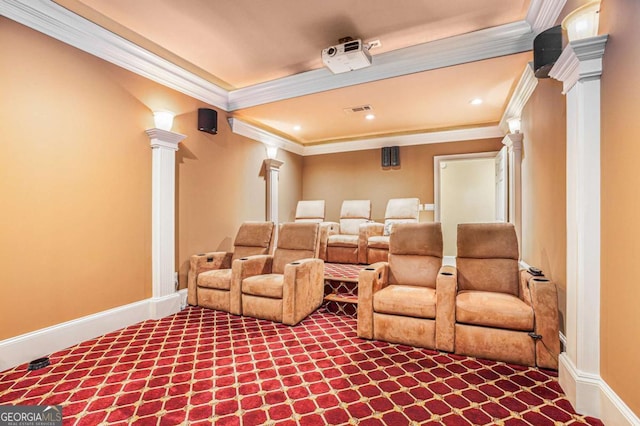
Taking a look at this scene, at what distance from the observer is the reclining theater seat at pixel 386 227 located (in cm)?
453

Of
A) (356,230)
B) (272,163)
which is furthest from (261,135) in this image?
(356,230)

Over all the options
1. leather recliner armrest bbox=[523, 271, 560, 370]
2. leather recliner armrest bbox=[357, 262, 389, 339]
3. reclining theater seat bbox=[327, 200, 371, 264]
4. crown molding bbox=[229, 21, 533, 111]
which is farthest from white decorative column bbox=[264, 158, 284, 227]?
leather recliner armrest bbox=[523, 271, 560, 370]

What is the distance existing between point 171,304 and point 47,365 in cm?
117

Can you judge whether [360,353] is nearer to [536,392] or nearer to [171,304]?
[536,392]

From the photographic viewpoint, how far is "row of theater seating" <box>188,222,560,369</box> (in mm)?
2139

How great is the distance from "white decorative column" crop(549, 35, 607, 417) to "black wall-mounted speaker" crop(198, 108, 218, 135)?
3.54 m

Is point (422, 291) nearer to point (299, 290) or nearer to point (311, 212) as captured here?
point (299, 290)

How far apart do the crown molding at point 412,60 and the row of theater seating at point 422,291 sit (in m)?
1.63

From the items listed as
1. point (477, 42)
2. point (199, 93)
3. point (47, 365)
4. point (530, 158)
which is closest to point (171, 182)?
point (199, 93)

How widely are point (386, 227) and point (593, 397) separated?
11.0 ft

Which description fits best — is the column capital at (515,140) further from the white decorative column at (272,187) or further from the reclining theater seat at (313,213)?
the white decorative column at (272,187)

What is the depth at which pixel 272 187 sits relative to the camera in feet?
17.3

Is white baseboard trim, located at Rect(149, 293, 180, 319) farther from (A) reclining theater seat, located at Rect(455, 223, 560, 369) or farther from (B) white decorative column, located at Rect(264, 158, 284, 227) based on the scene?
(A) reclining theater seat, located at Rect(455, 223, 560, 369)

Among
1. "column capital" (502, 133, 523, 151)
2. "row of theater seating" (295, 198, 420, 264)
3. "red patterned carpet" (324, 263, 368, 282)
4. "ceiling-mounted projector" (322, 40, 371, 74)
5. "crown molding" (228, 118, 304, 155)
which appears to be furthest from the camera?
"row of theater seating" (295, 198, 420, 264)
